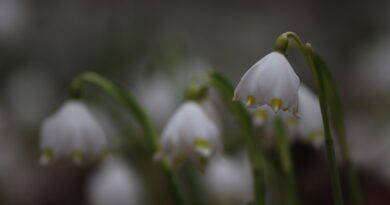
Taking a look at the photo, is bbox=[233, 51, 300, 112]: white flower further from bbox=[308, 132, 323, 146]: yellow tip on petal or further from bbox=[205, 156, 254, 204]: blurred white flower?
bbox=[205, 156, 254, 204]: blurred white flower

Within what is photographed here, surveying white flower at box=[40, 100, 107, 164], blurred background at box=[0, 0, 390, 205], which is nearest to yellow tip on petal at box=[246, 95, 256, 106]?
white flower at box=[40, 100, 107, 164]

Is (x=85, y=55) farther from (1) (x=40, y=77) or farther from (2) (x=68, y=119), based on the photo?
(2) (x=68, y=119)

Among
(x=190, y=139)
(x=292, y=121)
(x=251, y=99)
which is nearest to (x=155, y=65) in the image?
(x=292, y=121)

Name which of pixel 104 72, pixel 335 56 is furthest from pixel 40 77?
pixel 335 56

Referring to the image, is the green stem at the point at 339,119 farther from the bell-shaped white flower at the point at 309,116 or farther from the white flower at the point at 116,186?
the white flower at the point at 116,186

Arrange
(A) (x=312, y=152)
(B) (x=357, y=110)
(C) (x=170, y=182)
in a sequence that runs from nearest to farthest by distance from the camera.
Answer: (C) (x=170, y=182)
(A) (x=312, y=152)
(B) (x=357, y=110)
